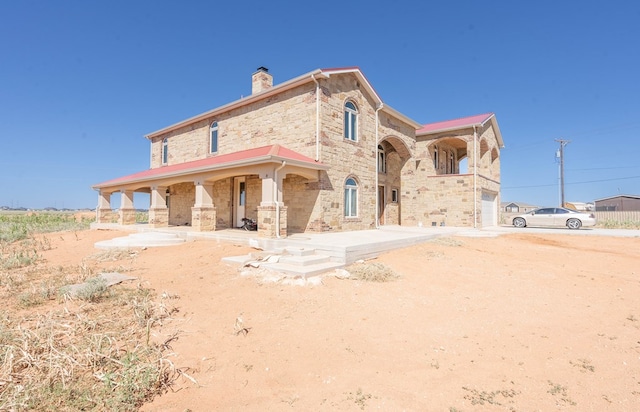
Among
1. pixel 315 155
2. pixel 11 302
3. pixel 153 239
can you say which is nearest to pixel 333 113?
pixel 315 155

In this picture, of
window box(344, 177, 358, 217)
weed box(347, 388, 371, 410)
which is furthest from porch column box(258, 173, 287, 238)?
weed box(347, 388, 371, 410)

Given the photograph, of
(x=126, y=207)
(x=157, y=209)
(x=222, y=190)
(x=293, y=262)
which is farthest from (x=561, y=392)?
(x=126, y=207)

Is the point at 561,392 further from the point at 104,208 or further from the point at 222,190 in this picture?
the point at 104,208

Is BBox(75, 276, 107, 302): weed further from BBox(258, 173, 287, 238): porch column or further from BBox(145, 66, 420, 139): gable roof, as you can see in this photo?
BBox(145, 66, 420, 139): gable roof

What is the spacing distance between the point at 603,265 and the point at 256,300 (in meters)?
10.4

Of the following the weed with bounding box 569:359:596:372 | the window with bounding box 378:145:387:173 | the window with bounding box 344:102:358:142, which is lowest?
the weed with bounding box 569:359:596:372

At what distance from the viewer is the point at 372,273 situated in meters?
7.32

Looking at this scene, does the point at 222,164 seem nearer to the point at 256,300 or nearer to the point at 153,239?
the point at 153,239

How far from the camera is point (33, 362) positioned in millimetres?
3406

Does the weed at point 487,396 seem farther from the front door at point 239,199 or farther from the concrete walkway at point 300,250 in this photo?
the front door at point 239,199

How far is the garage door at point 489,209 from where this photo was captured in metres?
20.2

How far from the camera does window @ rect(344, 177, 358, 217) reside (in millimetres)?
13875

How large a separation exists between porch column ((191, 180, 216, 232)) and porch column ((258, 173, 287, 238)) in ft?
13.3

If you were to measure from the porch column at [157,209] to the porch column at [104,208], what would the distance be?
787 centimetres
